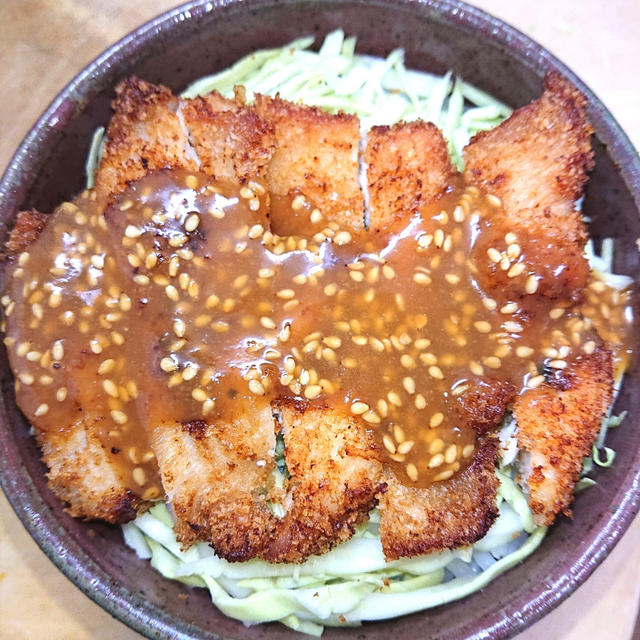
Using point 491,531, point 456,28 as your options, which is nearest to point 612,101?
point 456,28

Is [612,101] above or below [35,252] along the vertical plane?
above

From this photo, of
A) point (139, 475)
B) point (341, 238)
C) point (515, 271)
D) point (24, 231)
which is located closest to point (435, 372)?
point (515, 271)

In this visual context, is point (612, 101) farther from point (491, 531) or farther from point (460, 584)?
point (460, 584)

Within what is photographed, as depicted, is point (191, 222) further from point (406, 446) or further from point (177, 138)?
point (406, 446)

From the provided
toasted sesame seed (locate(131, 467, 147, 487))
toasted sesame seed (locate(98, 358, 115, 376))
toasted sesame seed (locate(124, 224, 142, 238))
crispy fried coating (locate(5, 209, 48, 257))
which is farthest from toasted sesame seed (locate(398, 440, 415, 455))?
crispy fried coating (locate(5, 209, 48, 257))

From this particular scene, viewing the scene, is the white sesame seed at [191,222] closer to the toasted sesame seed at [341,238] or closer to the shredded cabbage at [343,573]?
the toasted sesame seed at [341,238]

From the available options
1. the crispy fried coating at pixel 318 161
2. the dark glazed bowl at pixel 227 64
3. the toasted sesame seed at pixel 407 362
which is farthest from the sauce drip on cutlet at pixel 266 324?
the dark glazed bowl at pixel 227 64
